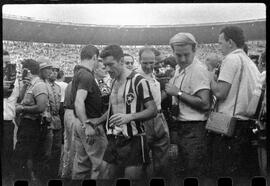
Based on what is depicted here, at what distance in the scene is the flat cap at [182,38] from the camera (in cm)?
580

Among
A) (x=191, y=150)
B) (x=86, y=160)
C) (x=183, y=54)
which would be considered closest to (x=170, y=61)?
(x=183, y=54)

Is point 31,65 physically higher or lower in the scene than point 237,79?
higher

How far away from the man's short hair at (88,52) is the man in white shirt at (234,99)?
1.48 metres

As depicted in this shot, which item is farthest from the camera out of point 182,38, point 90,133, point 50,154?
point 50,154

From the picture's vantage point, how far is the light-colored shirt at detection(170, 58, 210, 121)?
231 inches

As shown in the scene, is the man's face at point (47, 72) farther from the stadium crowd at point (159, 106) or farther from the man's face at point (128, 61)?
the man's face at point (128, 61)

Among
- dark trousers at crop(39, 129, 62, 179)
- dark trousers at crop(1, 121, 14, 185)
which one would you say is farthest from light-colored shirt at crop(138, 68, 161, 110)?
dark trousers at crop(1, 121, 14, 185)

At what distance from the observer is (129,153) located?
5.91 metres

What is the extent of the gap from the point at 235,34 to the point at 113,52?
149cm

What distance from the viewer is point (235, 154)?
232 inches

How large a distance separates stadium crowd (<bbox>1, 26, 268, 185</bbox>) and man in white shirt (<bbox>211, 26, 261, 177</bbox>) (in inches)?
0.5

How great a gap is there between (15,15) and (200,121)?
2.62 m

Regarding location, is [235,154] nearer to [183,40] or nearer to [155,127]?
[155,127]

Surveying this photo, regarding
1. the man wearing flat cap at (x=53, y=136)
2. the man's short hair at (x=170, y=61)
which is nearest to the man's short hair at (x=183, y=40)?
the man's short hair at (x=170, y=61)
